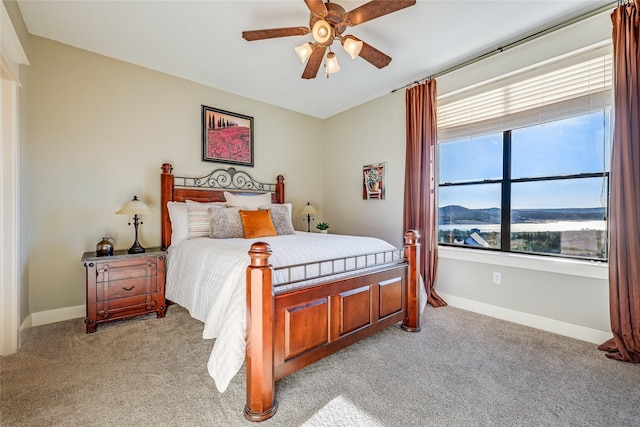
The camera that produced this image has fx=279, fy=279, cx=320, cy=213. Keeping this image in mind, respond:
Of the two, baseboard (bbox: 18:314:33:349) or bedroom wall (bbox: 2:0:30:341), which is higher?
bedroom wall (bbox: 2:0:30:341)

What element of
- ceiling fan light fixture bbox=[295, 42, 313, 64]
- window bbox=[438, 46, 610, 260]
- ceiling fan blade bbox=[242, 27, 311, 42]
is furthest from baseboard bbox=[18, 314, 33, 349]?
window bbox=[438, 46, 610, 260]

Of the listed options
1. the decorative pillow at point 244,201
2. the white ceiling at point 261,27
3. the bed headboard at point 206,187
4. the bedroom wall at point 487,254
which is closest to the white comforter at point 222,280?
the bed headboard at point 206,187

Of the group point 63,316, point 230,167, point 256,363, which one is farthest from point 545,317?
point 63,316

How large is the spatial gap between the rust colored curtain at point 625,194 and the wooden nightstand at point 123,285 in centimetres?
399

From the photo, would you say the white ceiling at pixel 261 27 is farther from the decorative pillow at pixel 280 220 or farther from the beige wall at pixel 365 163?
the decorative pillow at pixel 280 220

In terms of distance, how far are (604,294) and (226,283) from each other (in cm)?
306

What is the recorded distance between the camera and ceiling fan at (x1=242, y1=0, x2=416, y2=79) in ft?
6.09

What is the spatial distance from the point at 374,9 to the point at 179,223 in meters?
2.75

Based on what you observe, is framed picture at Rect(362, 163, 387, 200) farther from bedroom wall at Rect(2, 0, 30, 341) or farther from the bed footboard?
bedroom wall at Rect(2, 0, 30, 341)

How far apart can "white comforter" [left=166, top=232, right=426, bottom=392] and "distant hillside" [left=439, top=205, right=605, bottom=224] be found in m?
1.39

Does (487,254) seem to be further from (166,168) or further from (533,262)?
(166,168)

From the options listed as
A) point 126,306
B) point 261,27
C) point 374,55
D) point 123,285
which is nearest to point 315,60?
point 374,55

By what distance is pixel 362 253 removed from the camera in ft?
7.99

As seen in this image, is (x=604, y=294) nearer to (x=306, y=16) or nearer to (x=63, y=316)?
(x=306, y=16)
